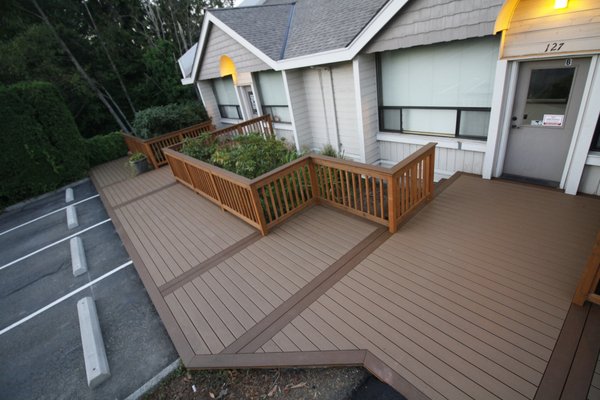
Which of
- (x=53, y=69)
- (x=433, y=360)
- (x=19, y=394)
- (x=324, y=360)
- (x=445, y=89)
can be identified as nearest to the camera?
(x=433, y=360)

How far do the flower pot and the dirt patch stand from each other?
7.51m

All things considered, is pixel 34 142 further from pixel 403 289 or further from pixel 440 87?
pixel 440 87

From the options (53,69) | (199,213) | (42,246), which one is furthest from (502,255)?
(53,69)

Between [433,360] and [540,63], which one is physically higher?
[540,63]

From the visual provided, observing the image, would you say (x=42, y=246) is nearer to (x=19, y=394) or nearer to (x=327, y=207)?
(x=19, y=394)

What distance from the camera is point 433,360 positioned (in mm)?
2367

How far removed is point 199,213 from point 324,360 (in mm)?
4028

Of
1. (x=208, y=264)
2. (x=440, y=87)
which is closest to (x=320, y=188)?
(x=208, y=264)

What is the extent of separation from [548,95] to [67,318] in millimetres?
7403

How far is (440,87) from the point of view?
16.3 ft

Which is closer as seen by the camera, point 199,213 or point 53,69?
point 199,213

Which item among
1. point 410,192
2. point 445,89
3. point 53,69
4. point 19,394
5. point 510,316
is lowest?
point 19,394

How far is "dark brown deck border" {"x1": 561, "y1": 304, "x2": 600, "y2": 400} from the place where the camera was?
6.62 feet

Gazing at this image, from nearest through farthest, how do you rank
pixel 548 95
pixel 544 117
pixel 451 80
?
pixel 548 95
pixel 544 117
pixel 451 80
